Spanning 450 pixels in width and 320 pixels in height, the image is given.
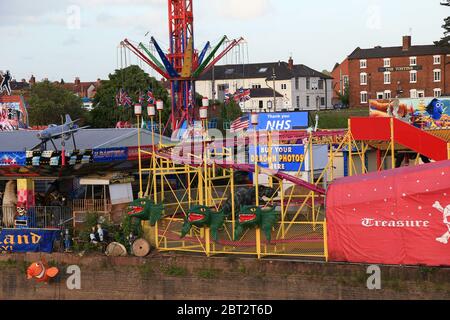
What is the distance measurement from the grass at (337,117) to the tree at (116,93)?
15405mm

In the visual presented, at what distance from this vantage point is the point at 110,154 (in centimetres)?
A: 3562

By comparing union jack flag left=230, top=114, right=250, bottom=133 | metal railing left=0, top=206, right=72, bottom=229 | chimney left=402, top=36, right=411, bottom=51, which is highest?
chimney left=402, top=36, right=411, bottom=51

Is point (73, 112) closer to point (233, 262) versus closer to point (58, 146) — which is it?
point (58, 146)

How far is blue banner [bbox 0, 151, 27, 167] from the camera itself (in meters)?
34.6

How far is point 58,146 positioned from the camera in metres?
38.2

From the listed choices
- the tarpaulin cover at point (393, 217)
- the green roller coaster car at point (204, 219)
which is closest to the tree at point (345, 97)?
the green roller coaster car at point (204, 219)

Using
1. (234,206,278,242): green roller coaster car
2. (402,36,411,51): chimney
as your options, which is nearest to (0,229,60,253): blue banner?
(234,206,278,242): green roller coaster car

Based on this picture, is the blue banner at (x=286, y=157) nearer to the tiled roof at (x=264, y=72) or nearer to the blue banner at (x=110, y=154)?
the blue banner at (x=110, y=154)

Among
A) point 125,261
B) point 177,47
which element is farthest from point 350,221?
point 177,47

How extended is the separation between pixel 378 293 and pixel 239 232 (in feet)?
16.5

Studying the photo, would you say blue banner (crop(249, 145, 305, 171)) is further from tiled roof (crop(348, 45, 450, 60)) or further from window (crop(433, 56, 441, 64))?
window (crop(433, 56, 441, 64))

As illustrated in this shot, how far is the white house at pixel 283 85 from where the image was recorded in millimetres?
101875

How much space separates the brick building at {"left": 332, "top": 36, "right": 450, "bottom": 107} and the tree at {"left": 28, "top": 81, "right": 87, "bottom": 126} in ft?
102
